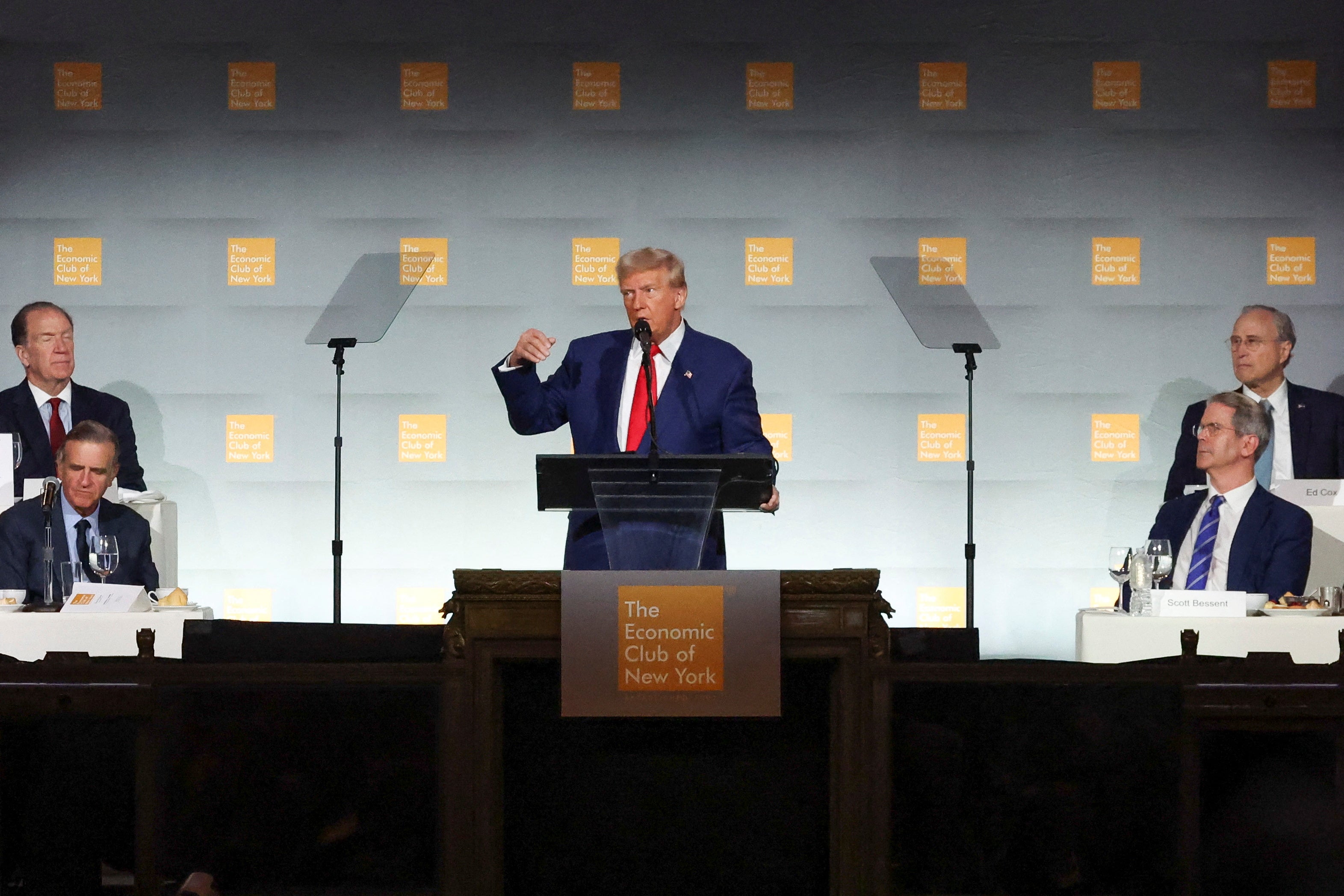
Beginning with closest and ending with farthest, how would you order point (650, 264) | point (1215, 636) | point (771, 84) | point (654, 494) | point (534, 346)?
point (654, 494) < point (534, 346) < point (650, 264) < point (1215, 636) < point (771, 84)

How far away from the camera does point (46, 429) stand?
17.7 feet

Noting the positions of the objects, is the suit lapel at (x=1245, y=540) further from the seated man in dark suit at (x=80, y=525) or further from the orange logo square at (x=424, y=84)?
the orange logo square at (x=424, y=84)

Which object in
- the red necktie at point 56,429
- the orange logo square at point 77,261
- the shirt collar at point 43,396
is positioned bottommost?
the red necktie at point 56,429

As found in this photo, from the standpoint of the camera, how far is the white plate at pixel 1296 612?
3209mm

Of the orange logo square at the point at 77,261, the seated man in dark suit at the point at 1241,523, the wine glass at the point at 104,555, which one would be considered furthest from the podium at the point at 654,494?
the orange logo square at the point at 77,261

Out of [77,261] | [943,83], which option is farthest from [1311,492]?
[77,261]

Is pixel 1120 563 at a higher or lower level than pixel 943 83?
lower

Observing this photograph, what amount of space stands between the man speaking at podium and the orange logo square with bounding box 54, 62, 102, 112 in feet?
12.0

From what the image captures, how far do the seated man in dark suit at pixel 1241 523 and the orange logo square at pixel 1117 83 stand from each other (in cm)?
226

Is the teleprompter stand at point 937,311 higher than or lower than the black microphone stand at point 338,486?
higher

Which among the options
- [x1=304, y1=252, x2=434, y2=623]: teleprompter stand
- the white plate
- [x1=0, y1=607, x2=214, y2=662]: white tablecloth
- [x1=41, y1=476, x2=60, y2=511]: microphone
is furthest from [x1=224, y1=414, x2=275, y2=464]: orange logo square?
the white plate

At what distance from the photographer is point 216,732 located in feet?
5.42

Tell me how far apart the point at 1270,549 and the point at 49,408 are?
16.4 ft

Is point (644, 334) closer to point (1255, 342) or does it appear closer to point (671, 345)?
point (671, 345)
